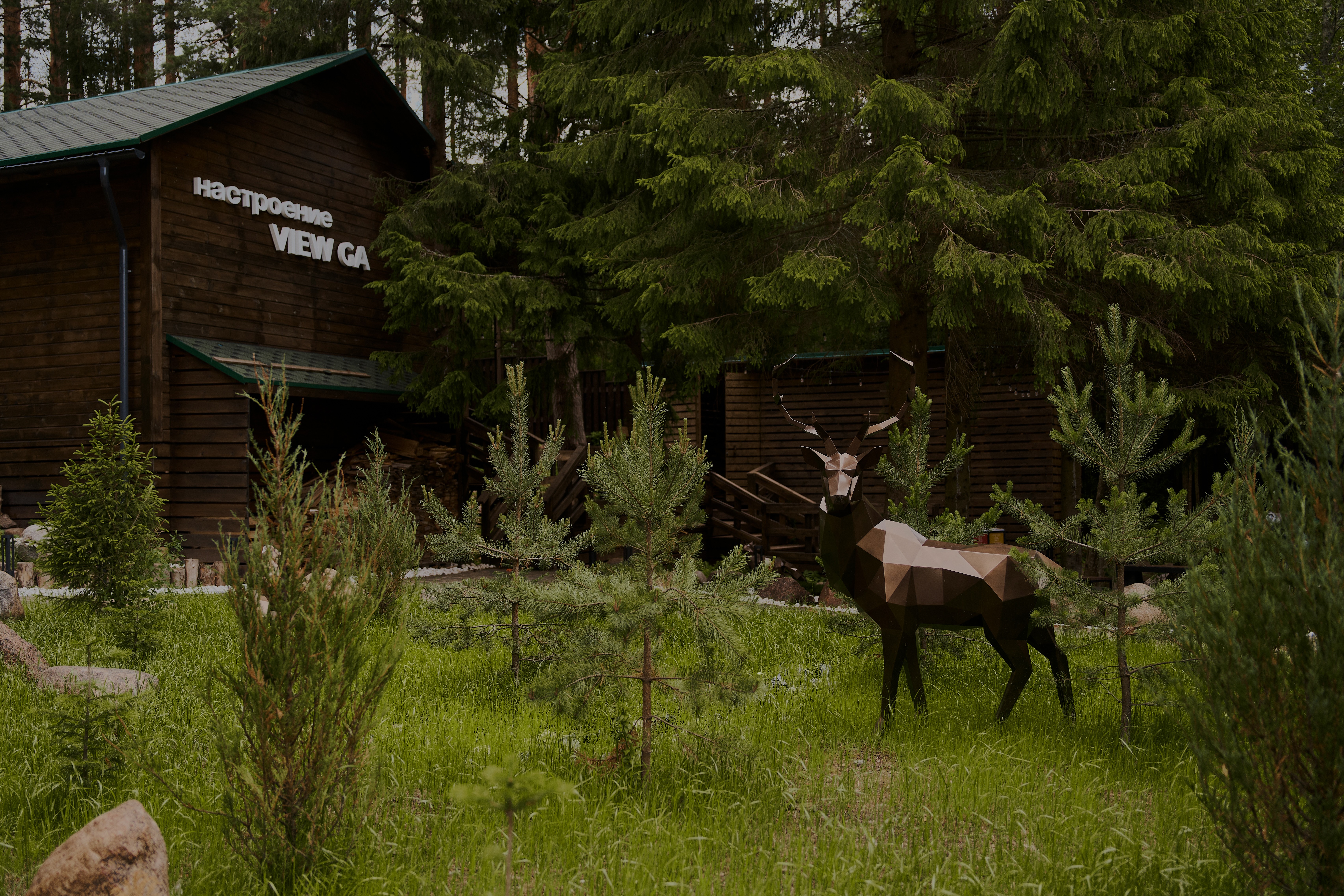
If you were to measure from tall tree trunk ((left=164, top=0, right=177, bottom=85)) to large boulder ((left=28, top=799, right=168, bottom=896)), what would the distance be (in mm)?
24111

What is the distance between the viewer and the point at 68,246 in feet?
45.9

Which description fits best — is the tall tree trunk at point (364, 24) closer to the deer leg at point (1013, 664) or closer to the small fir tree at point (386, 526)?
the small fir tree at point (386, 526)

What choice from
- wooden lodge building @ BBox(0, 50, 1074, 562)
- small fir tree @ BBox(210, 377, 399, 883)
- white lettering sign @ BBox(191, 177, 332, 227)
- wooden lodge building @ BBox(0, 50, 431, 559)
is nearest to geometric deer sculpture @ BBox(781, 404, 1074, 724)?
small fir tree @ BBox(210, 377, 399, 883)

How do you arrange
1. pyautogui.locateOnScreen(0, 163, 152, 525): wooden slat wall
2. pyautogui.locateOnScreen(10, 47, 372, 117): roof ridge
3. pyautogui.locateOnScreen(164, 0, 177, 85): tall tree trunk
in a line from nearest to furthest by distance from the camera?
pyautogui.locateOnScreen(0, 163, 152, 525): wooden slat wall → pyautogui.locateOnScreen(10, 47, 372, 117): roof ridge → pyautogui.locateOnScreen(164, 0, 177, 85): tall tree trunk

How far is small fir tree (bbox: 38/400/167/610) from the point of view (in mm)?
8328

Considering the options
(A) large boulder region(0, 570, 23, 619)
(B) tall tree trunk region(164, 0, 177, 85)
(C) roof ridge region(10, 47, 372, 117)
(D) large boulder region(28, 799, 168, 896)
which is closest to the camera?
(D) large boulder region(28, 799, 168, 896)

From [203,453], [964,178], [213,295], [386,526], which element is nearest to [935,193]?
[964,178]

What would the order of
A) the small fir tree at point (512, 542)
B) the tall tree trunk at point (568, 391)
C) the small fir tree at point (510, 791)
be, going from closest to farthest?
the small fir tree at point (510, 791) → the small fir tree at point (512, 542) → the tall tree trunk at point (568, 391)

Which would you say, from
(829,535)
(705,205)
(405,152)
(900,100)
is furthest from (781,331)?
(405,152)

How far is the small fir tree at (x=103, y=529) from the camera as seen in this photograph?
27.3ft

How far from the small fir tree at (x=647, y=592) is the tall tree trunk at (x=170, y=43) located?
23180mm

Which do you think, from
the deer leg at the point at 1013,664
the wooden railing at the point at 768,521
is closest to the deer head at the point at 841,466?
the deer leg at the point at 1013,664

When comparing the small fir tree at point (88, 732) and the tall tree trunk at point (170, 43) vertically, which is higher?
the tall tree trunk at point (170, 43)

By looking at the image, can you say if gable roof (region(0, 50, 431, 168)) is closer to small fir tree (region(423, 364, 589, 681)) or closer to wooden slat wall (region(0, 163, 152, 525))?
wooden slat wall (region(0, 163, 152, 525))
